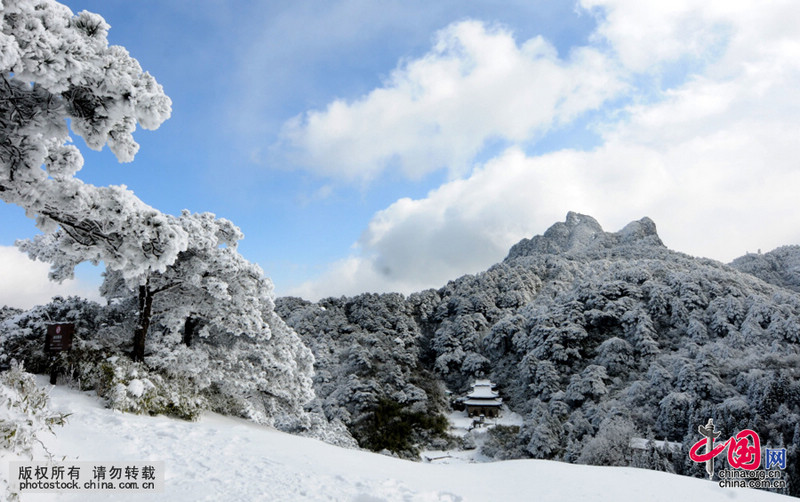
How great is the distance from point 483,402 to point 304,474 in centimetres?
3331

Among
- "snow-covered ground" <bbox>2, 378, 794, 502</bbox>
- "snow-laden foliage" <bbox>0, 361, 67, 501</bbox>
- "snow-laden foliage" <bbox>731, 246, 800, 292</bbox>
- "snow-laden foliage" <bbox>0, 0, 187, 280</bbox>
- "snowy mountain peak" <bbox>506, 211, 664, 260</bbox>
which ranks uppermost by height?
"snowy mountain peak" <bbox>506, 211, 664, 260</bbox>

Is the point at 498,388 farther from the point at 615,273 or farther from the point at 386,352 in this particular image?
the point at 615,273

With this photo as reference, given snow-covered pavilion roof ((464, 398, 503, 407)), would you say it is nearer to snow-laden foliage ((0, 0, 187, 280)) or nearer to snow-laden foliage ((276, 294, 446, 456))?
snow-laden foliage ((276, 294, 446, 456))

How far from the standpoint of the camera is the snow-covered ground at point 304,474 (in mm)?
5113

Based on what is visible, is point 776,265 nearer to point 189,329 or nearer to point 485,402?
point 485,402

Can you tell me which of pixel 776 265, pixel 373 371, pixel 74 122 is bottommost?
pixel 373 371

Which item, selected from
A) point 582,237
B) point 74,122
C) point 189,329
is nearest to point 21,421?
point 74,122

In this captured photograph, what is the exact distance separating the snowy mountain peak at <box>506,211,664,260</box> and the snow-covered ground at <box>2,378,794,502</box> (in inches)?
2839

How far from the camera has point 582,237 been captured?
82875 mm

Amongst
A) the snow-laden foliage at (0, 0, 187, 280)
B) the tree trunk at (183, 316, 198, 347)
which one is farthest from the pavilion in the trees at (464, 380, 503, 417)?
the snow-laden foliage at (0, 0, 187, 280)

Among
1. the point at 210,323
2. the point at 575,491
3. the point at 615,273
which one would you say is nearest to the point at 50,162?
the point at 575,491

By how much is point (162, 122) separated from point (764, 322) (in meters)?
39.4

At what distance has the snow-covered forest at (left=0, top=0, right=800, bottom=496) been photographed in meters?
3.82

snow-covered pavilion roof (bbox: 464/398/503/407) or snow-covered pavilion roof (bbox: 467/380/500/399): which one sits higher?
snow-covered pavilion roof (bbox: 467/380/500/399)
